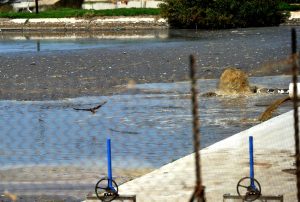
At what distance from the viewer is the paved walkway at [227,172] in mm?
11578

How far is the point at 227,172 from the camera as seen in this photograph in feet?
41.5

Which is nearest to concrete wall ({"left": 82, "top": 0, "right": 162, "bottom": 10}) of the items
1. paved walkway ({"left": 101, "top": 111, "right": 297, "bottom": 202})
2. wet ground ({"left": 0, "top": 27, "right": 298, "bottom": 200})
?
wet ground ({"left": 0, "top": 27, "right": 298, "bottom": 200})

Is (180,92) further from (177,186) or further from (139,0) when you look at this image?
(139,0)

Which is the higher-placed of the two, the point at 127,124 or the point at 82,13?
the point at 127,124

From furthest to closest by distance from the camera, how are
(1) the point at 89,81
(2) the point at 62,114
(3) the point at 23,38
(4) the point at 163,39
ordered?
(3) the point at 23,38 → (4) the point at 163,39 → (1) the point at 89,81 → (2) the point at 62,114

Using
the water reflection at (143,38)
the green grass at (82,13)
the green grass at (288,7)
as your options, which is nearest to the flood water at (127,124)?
the water reflection at (143,38)

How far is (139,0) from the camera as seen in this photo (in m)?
Result: 60.8

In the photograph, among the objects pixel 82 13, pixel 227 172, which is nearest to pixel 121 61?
pixel 227 172

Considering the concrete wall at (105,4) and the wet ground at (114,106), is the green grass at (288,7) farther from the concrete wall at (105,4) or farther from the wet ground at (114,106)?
the wet ground at (114,106)

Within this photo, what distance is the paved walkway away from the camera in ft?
38.0

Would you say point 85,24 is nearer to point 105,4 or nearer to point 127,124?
point 105,4

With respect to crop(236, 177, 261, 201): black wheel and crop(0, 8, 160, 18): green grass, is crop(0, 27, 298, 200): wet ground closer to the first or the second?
crop(236, 177, 261, 201): black wheel

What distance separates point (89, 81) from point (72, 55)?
29.2ft

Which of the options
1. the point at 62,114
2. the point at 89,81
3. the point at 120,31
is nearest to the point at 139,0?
the point at 120,31
